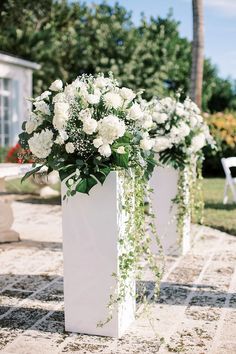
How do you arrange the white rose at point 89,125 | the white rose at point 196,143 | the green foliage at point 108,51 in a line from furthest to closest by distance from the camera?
1. the green foliage at point 108,51
2. the white rose at point 196,143
3. the white rose at point 89,125

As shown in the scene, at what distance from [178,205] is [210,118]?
8.53m

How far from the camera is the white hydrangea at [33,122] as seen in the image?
4191mm

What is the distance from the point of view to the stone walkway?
4098 millimetres

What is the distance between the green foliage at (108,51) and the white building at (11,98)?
12.9ft

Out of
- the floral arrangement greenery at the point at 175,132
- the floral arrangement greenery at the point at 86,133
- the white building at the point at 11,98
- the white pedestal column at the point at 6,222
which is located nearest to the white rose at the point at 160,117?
the floral arrangement greenery at the point at 175,132

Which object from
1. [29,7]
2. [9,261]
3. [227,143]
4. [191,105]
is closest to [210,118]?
[227,143]

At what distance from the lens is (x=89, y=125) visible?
3.90 m

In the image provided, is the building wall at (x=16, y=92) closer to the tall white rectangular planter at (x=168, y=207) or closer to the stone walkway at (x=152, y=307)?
the stone walkway at (x=152, y=307)

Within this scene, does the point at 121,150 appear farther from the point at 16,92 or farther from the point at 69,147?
the point at 16,92

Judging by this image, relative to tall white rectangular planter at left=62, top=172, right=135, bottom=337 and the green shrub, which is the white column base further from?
the green shrub

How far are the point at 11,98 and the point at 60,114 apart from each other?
1373 centimetres

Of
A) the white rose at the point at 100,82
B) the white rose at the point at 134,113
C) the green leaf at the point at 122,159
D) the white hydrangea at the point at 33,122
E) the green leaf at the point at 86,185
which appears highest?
the white rose at the point at 100,82

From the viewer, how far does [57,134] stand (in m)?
4.10

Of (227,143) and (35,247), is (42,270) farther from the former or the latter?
(227,143)
